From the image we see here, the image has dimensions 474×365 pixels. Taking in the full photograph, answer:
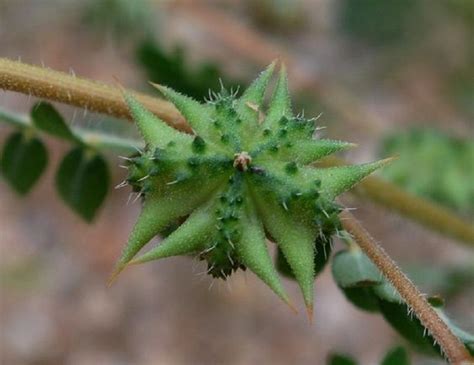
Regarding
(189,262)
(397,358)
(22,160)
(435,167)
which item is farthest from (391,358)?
(189,262)

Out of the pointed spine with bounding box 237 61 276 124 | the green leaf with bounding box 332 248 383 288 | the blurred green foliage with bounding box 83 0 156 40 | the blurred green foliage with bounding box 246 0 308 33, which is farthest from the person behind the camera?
the blurred green foliage with bounding box 246 0 308 33

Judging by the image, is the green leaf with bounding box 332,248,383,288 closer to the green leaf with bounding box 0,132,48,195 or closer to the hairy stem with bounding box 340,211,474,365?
the hairy stem with bounding box 340,211,474,365

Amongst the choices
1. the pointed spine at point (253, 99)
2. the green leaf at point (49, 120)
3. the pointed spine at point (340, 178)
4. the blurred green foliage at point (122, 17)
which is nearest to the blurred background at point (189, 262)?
the blurred green foliage at point (122, 17)

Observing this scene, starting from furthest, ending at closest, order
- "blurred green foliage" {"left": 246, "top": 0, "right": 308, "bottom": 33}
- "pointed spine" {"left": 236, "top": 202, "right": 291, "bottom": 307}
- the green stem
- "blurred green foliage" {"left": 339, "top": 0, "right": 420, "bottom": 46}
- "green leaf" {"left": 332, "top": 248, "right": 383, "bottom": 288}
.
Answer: "blurred green foliage" {"left": 246, "top": 0, "right": 308, "bottom": 33}, "blurred green foliage" {"left": 339, "top": 0, "right": 420, "bottom": 46}, the green stem, "green leaf" {"left": 332, "top": 248, "right": 383, "bottom": 288}, "pointed spine" {"left": 236, "top": 202, "right": 291, "bottom": 307}

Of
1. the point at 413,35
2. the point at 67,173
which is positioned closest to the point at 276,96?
the point at 67,173

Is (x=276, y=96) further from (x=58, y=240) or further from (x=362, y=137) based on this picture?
(x=58, y=240)

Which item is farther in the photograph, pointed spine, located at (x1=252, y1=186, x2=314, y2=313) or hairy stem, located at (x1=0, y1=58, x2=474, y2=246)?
hairy stem, located at (x1=0, y1=58, x2=474, y2=246)

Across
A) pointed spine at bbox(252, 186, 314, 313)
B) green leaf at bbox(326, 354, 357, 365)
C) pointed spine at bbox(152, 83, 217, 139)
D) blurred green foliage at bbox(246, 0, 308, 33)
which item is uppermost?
blurred green foliage at bbox(246, 0, 308, 33)

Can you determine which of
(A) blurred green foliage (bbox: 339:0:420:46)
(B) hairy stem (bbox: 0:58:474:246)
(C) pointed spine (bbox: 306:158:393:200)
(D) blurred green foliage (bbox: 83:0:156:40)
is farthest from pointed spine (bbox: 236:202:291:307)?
(A) blurred green foliage (bbox: 339:0:420:46)

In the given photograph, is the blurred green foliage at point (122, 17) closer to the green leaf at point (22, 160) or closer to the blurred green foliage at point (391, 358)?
the green leaf at point (22, 160)
